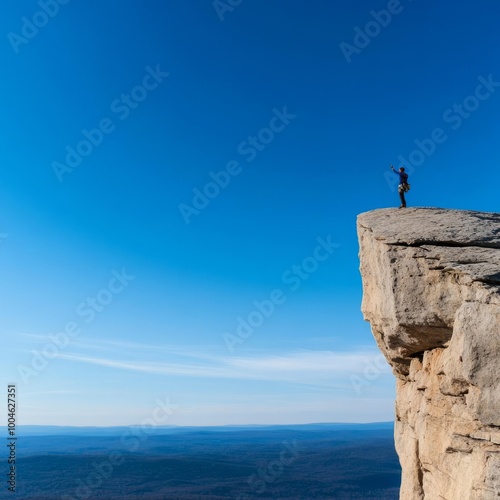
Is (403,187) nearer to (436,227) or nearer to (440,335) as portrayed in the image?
(436,227)

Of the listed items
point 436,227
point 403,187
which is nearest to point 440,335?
point 436,227

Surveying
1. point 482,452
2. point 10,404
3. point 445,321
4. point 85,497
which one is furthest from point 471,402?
point 85,497

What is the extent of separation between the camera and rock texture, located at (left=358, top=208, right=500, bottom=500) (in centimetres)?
1282

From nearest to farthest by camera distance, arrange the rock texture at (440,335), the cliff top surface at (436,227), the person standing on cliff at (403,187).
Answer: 1. the rock texture at (440,335)
2. the cliff top surface at (436,227)
3. the person standing on cliff at (403,187)

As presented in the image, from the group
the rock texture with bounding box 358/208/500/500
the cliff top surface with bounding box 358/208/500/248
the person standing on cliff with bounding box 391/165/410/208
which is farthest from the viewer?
the person standing on cliff with bounding box 391/165/410/208

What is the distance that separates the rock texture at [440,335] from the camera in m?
12.8

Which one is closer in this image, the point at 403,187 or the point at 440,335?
the point at 440,335

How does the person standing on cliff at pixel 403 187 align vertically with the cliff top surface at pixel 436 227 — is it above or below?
above

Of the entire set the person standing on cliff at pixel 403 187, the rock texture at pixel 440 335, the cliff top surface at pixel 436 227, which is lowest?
the rock texture at pixel 440 335

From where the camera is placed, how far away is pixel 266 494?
128 meters

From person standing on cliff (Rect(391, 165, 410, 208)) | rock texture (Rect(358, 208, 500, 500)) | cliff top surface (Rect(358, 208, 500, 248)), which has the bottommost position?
rock texture (Rect(358, 208, 500, 500))

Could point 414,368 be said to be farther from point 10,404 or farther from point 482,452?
point 10,404

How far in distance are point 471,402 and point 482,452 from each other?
132 centimetres

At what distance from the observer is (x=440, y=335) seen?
50.2 ft
